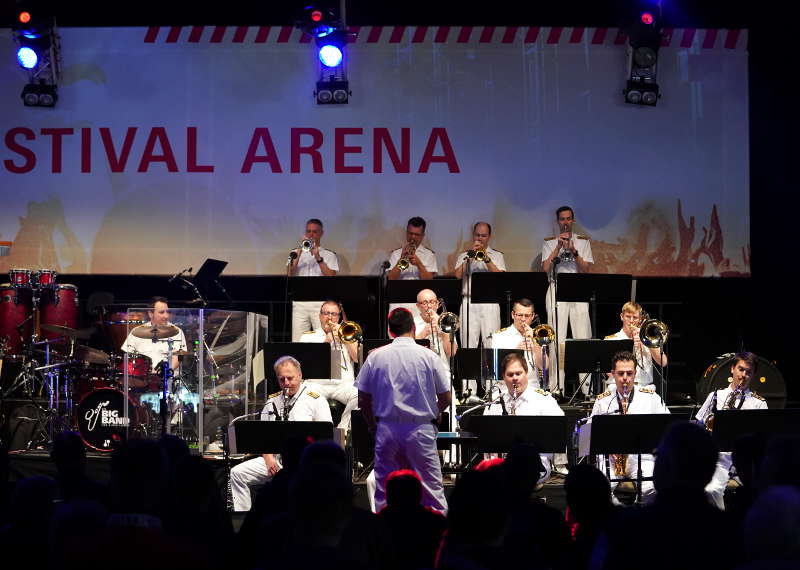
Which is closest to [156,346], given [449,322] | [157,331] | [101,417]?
[157,331]

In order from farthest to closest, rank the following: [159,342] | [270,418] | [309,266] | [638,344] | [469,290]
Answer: [309,266] → [469,290] → [638,344] → [159,342] → [270,418]

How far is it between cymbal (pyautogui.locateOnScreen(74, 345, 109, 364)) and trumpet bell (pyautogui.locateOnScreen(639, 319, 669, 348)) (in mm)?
6085

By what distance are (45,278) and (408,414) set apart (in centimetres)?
634

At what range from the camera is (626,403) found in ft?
33.2

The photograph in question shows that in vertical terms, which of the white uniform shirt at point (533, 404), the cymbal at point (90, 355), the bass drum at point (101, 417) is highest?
the cymbal at point (90, 355)

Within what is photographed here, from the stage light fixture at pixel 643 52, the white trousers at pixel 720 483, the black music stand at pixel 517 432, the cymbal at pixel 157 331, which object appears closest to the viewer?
the black music stand at pixel 517 432

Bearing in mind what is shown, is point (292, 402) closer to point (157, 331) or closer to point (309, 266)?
point (157, 331)

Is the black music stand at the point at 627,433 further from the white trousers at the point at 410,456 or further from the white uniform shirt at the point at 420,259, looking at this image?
the white uniform shirt at the point at 420,259

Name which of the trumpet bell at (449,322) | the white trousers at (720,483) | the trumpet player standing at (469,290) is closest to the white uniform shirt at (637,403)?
the white trousers at (720,483)

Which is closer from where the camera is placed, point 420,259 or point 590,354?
point 590,354

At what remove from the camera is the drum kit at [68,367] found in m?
10.8

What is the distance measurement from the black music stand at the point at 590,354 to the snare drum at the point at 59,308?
604 cm

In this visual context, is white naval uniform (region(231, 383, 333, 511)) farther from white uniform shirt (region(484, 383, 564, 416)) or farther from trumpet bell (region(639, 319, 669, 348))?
trumpet bell (region(639, 319, 669, 348))

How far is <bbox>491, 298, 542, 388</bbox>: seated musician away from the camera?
1183cm
